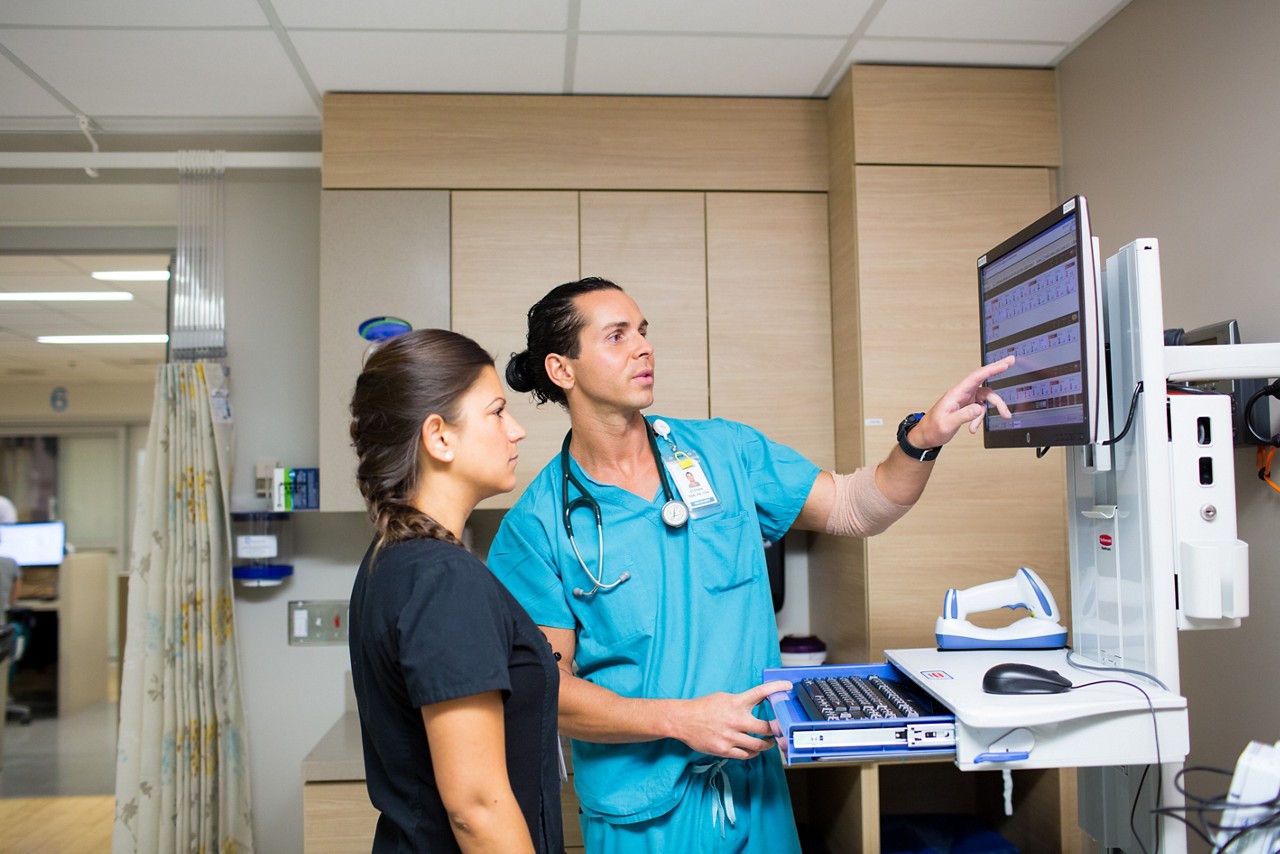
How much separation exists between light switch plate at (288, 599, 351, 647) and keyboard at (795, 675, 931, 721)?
2015 mm

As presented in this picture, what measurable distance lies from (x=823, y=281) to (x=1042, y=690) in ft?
5.72

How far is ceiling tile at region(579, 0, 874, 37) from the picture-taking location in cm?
219

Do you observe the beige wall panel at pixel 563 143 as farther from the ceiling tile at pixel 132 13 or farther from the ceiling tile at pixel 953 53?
the ceiling tile at pixel 132 13

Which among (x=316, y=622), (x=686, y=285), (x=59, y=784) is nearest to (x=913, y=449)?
(x=686, y=285)

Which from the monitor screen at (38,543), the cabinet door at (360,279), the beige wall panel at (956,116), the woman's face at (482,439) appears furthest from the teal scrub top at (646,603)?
the monitor screen at (38,543)

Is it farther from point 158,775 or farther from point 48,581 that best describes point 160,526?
point 48,581

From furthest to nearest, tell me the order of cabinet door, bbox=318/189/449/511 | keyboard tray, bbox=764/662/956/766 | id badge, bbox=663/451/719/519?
cabinet door, bbox=318/189/449/511
id badge, bbox=663/451/719/519
keyboard tray, bbox=764/662/956/766

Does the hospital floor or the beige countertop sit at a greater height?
the beige countertop

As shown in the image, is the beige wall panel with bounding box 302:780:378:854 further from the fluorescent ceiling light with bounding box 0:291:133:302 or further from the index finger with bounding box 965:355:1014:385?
the fluorescent ceiling light with bounding box 0:291:133:302

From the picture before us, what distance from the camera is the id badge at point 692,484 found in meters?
1.67

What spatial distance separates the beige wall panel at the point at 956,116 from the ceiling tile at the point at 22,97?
2304mm

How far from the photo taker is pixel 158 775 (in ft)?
8.63

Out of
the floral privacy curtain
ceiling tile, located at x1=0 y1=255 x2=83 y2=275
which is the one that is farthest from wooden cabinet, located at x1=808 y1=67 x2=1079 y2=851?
ceiling tile, located at x1=0 y1=255 x2=83 y2=275

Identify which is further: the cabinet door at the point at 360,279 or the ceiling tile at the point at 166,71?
the cabinet door at the point at 360,279
